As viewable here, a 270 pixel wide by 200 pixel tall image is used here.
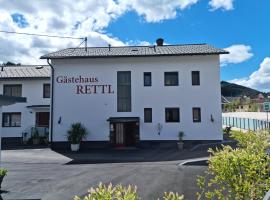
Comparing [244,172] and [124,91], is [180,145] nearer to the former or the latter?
[124,91]

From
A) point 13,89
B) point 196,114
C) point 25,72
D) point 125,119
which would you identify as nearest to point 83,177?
point 125,119

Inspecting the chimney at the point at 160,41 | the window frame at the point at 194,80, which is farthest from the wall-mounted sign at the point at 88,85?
the chimney at the point at 160,41

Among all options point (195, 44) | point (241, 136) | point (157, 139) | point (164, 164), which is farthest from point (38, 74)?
point (241, 136)

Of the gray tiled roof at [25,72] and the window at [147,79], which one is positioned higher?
the gray tiled roof at [25,72]

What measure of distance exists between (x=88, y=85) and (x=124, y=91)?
293 centimetres

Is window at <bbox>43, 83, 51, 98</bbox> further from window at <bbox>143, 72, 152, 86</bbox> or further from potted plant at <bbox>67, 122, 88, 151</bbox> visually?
window at <bbox>143, 72, 152, 86</bbox>

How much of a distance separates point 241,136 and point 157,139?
17.1 metres

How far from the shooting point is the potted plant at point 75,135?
70.3 ft

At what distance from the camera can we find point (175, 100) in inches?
874

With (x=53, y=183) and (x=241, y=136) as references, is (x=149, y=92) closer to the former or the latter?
(x=53, y=183)

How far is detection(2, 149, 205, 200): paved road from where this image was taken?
31.0 feet

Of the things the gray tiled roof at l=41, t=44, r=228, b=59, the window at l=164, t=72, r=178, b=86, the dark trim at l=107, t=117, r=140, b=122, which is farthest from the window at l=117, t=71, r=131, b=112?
the window at l=164, t=72, r=178, b=86

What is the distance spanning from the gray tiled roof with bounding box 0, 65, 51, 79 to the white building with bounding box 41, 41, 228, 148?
531 centimetres

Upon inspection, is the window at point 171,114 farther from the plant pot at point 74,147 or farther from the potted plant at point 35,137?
the potted plant at point 35,137
